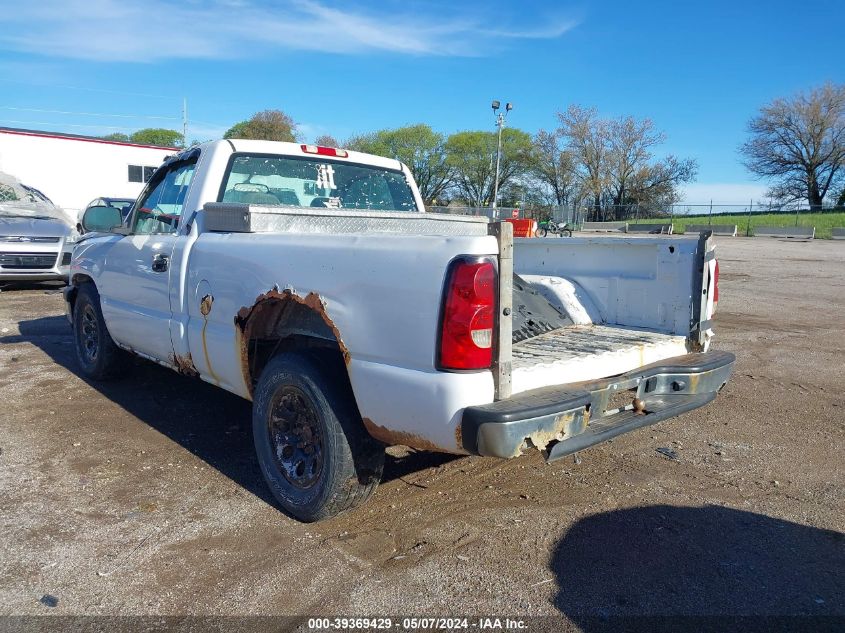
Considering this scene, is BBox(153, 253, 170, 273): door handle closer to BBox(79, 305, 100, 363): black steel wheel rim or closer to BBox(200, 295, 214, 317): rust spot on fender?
BBox(200, 295, 214, 317): rust spot on fender

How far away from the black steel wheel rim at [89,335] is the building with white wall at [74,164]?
20403 millimetres

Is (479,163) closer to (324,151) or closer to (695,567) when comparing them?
(324,151)

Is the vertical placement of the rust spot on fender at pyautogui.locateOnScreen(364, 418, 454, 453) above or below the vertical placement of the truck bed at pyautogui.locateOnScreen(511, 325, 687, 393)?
below

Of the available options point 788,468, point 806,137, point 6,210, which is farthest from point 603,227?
point 788,468

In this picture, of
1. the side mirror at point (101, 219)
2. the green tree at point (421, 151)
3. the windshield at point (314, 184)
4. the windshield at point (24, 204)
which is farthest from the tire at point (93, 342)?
the green tree at point (421, 151)

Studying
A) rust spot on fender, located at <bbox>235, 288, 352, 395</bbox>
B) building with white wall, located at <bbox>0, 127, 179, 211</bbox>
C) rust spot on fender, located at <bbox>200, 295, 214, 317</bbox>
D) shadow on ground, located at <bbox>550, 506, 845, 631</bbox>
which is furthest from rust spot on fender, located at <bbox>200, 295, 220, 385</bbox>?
building with white wall, located at <bbox>0, 127, 179, 211</bbox>

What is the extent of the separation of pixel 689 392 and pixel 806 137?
63.7 meters

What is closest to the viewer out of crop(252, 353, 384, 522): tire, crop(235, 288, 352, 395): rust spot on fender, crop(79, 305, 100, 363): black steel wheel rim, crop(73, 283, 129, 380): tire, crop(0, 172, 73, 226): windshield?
crop(252, 353, 384, 522): tire

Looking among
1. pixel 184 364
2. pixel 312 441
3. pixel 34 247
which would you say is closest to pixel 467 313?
pixel 312 441

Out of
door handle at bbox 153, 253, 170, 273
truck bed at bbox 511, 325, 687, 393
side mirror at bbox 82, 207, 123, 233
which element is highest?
side mirror at bbox 82, 207, 123, 233

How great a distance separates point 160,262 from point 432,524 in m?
2.51

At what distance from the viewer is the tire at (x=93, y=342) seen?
5855 millimetres

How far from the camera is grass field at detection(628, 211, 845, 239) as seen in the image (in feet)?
144

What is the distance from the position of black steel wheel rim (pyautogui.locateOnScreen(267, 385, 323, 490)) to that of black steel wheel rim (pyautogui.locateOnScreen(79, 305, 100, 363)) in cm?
306
